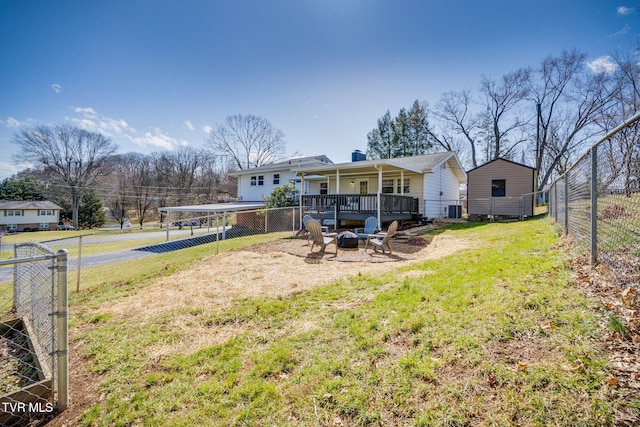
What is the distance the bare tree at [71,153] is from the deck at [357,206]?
39298 millimetres

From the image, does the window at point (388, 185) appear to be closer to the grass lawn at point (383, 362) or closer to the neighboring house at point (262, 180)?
the neighboring house at point (262, 180)

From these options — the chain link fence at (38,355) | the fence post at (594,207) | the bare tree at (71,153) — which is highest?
the bare tree at (71,153)

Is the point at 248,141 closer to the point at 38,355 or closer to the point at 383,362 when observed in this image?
the point at 38,355

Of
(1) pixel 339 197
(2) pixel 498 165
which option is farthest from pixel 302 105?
(2) pixel 498 165

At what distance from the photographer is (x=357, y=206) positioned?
13500 millimetres

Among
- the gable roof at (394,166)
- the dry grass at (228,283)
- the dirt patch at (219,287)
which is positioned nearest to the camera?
the dirt patch at (219,287)

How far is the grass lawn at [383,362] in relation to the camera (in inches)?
71.3

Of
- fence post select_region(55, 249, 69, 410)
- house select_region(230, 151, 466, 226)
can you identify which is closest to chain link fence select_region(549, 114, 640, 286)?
fence post select_region(55, 249, 69, 410)

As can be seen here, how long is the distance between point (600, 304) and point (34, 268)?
6.66m

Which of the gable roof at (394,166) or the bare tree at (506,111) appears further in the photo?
the bare tree at (506,111)

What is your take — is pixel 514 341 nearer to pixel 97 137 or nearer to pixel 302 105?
pixel 302 105

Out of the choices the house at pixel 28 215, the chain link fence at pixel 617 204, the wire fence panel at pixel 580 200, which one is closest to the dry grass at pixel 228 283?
the wire fence panel at pixel 580 200

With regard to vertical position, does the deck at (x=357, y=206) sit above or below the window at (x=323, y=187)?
below

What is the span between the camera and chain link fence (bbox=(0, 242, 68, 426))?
218 cm
